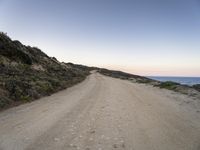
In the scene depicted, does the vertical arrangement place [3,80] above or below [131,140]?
above

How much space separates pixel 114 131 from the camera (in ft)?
22.3

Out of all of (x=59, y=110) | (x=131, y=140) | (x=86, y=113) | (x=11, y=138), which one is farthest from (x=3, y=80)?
(x=131, y=140)

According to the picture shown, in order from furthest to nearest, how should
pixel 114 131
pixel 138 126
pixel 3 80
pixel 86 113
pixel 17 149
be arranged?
pixel 3 80 < pixel 86 113 < pixel 138 126 < pixel 114 131 < pixel 17 149

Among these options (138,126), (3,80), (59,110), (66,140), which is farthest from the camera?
(3,80)

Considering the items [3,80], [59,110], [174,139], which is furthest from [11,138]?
[3,80]

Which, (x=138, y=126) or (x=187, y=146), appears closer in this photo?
(x=187, y=146)

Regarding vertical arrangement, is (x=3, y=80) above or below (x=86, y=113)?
above

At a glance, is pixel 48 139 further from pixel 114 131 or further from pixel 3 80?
pixel 3 80

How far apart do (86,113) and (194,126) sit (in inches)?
180

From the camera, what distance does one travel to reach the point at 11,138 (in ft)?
19.7

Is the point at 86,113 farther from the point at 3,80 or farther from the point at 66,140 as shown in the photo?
the point at 3,80

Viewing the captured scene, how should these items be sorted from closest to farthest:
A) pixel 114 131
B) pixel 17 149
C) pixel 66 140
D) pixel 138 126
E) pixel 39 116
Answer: pixel 17 149, pixel 66 140, pixel 114 131, pixel 138 126, pixel 39 116

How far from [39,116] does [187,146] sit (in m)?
5.99

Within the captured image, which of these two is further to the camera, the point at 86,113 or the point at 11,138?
the point at 86,113
